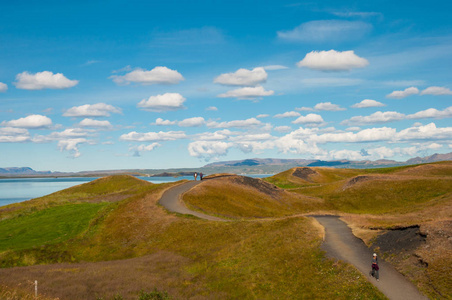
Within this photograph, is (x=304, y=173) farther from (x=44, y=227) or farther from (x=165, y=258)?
(x=165, y=258)

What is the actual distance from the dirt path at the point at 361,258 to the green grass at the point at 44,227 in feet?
129

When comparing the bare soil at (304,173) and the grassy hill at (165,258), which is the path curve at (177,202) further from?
the bare soil at (304,173)

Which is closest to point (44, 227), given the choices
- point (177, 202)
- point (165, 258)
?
point (177, 202)

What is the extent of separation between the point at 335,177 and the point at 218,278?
124945 mm

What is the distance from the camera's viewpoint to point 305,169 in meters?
154

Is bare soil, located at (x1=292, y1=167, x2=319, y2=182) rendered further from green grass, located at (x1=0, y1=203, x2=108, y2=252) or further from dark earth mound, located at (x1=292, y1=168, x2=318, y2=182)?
green grass, located at (x1=0, y1=203, x2=108, y2=252)

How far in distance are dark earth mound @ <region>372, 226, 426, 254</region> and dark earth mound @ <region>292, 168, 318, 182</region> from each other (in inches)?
4339

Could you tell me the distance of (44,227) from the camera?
56.1 metres

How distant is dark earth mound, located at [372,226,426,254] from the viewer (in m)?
28.1

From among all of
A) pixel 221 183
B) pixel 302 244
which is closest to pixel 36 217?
pixel 221 183

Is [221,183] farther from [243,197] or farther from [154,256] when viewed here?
[154,256]

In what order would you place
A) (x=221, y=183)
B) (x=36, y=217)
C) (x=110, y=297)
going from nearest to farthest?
(x=110, y=297) < (x=36, y=217) < (x=221, y=183)

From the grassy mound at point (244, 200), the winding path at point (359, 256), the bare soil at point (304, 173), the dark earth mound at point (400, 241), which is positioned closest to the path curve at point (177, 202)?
the winding path at point (359, 256)

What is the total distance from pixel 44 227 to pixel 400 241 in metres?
54.7
